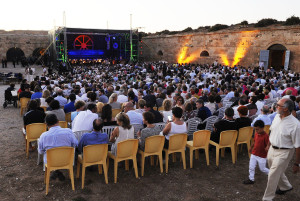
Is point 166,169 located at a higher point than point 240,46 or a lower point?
lower

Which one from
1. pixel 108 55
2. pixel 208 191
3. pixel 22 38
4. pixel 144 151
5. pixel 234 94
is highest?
pixel 22 38

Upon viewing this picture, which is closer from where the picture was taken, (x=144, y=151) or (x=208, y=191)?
(x=208, y=191)

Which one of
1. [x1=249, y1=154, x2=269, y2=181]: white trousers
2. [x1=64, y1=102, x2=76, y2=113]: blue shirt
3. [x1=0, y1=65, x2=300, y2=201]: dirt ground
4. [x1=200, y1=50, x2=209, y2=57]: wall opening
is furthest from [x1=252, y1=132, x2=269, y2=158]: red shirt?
[x1=200, y1=50, x2=209, y2=57]: wall opening

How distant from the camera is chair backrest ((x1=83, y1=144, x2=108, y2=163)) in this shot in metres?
4.09

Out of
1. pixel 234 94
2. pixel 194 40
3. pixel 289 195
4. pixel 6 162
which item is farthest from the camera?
pixel 194 40

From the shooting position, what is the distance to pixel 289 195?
4.06 m

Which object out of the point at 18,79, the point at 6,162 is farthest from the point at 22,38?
the point at 6,162

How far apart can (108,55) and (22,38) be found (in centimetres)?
1477

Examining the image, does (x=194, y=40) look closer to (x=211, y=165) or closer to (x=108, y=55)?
(x=108, y=55)

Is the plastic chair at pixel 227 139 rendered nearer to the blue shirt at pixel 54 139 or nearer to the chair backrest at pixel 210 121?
Result: the chair backrest at pixel 210 121

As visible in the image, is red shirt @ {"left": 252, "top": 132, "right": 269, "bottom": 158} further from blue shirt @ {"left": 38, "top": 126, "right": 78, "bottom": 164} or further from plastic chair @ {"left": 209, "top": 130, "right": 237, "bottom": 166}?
blue shirt @ {"left": 38, "top": 126, "right": 78, "bottom": 164}

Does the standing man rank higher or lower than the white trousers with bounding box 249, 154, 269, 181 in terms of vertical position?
higher

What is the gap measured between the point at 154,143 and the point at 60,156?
1.68 metres

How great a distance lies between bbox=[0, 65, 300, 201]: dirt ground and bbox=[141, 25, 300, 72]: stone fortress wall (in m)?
17.5
